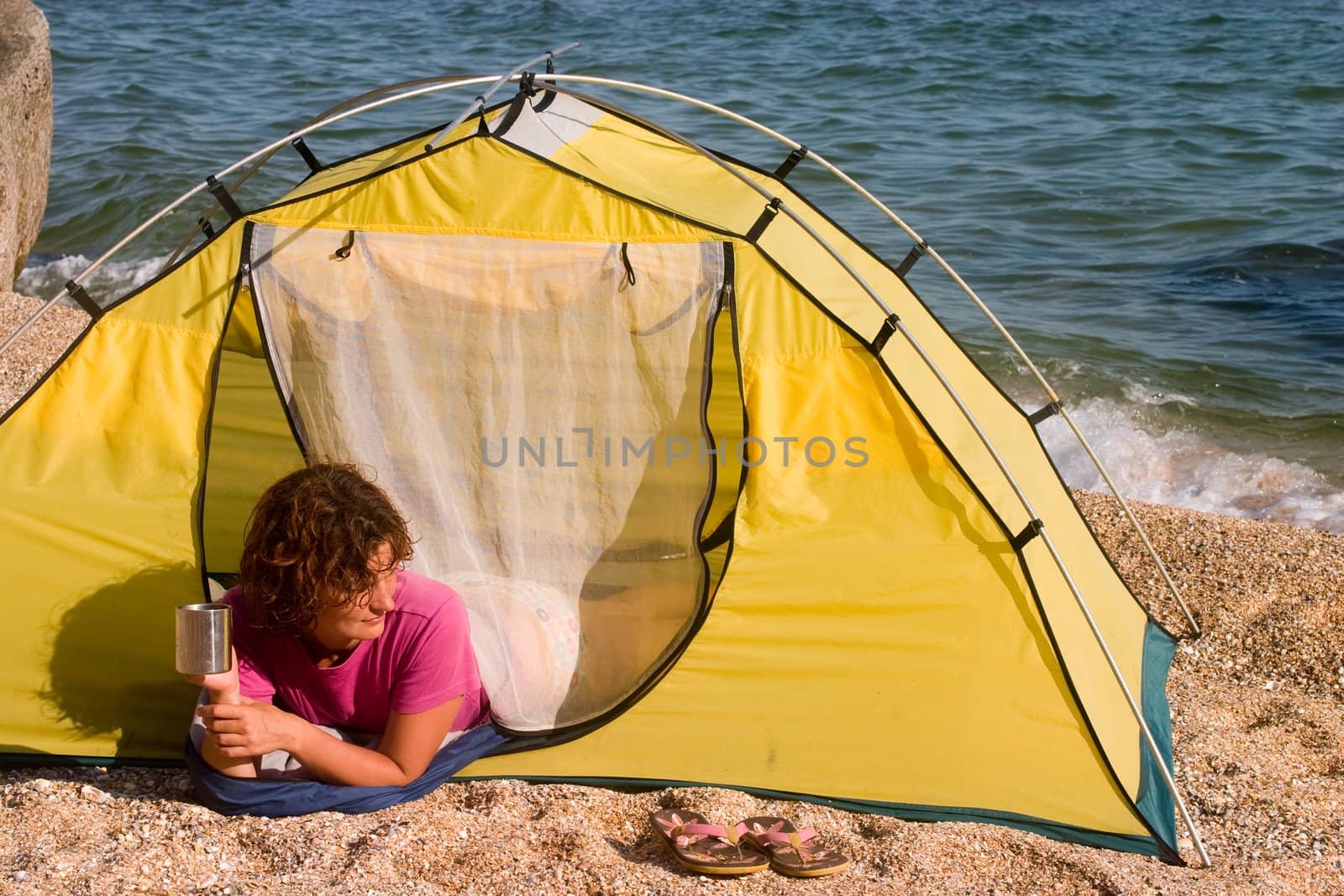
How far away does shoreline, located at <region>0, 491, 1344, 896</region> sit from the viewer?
2668mm

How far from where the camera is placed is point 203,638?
2.58m

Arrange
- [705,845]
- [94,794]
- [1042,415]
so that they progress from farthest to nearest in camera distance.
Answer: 1. [1042,415]
2. [94,794]
3. [705,845]

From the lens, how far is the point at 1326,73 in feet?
41.2

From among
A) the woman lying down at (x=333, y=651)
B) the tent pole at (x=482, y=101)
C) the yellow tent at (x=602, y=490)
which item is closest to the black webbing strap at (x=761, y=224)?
the yellow tent at (x=602, y=490)

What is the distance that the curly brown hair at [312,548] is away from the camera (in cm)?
258

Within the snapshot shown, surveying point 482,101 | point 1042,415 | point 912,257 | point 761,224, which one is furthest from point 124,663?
A: point 1042,415

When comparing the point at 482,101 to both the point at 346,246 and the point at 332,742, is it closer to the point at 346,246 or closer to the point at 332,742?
the point at 346,246

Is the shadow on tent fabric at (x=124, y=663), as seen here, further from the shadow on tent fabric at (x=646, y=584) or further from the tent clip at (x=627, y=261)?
the tent clip at (x=627, y=261)

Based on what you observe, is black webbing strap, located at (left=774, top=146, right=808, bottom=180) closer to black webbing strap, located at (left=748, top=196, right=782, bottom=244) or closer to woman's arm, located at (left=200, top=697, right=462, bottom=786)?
black webbing strap, located at (left=748, top=196, right=782, bottom=244)

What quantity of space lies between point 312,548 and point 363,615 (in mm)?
201

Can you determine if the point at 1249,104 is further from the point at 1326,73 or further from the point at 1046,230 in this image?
the point at 1046,230

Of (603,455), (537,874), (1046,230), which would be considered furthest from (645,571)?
(1046,230)

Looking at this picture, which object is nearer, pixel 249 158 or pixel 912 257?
pixel 249 158

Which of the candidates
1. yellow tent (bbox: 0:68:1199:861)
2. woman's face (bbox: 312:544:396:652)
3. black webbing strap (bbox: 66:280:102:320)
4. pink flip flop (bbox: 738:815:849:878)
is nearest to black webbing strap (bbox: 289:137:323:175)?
yellow tent (bbox: 0:68:1199:861)
